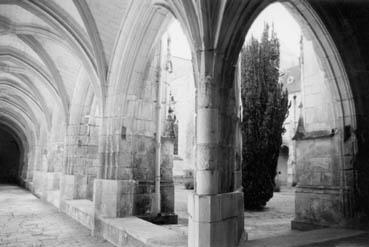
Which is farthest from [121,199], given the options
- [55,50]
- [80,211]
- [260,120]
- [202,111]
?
[55,50]

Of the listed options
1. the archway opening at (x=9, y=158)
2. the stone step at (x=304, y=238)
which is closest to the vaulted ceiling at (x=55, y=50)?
the stone step at (x=304, y=238)

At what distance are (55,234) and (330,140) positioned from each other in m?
4.53

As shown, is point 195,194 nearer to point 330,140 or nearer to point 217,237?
point 217,237

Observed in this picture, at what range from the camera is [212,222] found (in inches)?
116

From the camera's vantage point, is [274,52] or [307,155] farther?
[274,52]

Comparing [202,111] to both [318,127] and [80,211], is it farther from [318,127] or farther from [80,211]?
[80,211]

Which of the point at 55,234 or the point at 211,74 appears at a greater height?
the point at 211,74

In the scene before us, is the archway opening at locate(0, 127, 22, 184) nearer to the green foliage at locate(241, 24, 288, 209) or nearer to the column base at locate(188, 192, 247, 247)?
the green foliage at locate(241, 24, 288, 209)

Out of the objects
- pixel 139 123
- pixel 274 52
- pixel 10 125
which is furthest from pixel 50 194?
pixel 10 125

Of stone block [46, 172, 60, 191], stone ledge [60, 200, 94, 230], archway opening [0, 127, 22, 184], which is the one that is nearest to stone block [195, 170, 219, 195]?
stone ledge [60, 200, 94, 230]

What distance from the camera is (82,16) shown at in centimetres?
546

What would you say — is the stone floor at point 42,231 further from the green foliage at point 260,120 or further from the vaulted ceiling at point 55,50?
the green foliage at point 260,120

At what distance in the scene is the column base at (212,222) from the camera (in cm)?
294

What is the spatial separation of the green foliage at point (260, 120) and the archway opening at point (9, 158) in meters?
18.3
